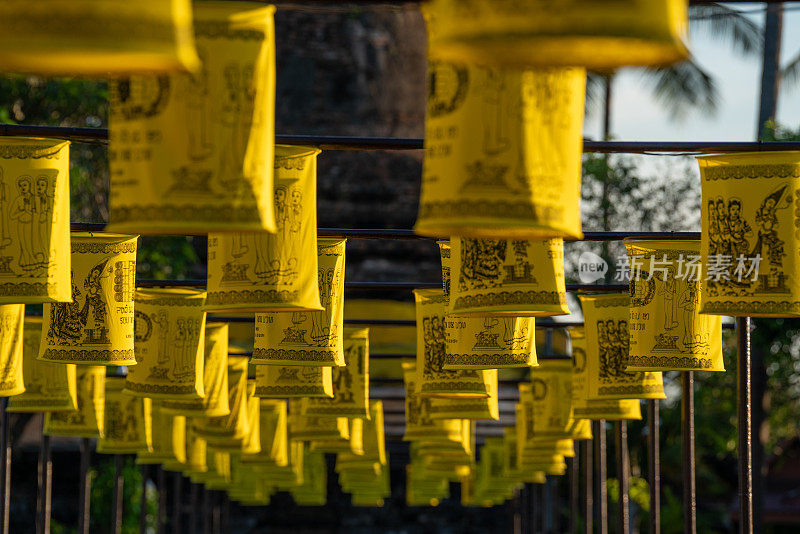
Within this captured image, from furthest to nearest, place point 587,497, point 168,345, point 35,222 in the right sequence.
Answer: point 587,497, point 168,345, point 35,222

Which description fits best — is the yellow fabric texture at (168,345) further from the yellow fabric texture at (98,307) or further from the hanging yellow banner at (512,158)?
the hanging yellow banner at (512,158)

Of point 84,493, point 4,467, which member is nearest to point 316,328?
point 4,467

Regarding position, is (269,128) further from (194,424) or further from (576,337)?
(194,424)

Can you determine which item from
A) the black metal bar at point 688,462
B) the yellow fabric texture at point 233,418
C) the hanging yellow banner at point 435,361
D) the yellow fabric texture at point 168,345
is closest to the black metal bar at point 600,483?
the black metal bar at point 688,462

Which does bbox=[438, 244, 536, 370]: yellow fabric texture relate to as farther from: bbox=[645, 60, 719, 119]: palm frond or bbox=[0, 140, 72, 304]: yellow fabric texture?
bbox=[645, 60, 719, 119]: palm frond

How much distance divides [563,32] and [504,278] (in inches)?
117

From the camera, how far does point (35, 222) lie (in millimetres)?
6484

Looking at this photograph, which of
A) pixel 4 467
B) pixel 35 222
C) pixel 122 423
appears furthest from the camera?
pixel 122 423

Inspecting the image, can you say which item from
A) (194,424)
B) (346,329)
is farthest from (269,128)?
(194,424)

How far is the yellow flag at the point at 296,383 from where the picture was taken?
415 inches

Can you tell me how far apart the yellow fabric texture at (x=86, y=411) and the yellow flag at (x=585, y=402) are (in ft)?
13.6

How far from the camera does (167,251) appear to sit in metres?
20.0

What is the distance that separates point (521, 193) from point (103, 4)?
1.52m

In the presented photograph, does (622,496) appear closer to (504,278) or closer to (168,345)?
→ (168,345)
